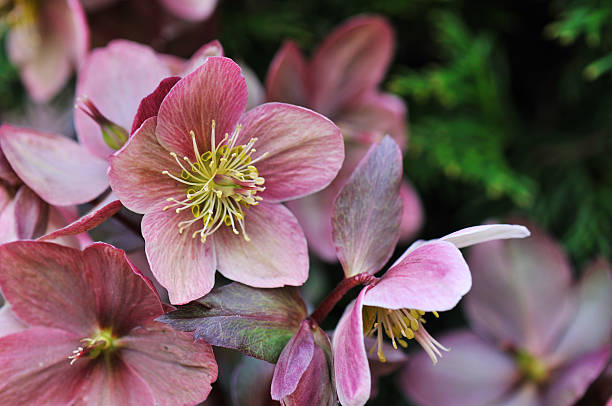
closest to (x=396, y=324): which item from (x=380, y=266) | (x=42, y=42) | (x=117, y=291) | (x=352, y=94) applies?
(x=380, y=266)

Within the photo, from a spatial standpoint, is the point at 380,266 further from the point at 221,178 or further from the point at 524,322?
the point at 524,322

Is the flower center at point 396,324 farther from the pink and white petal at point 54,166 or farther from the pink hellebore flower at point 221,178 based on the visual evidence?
the pink and white petal at point 54,166

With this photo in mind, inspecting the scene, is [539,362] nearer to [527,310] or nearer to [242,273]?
[527,310]

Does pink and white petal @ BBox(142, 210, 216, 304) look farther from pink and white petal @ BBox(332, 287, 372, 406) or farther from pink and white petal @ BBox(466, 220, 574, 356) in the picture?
pink and white petal @ BBox(466, 220, 574, 356)

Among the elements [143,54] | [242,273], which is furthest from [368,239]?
[143,54]

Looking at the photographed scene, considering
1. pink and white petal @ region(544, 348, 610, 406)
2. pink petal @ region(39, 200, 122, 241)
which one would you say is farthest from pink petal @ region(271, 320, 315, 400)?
pink and white petal @ region(544, 348, 610, 406)

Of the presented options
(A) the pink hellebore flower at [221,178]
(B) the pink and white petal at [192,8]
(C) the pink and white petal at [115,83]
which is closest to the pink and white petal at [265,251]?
(A) the pink hellebore flower at [221,178]

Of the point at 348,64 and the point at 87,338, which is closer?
the point at 87,338
